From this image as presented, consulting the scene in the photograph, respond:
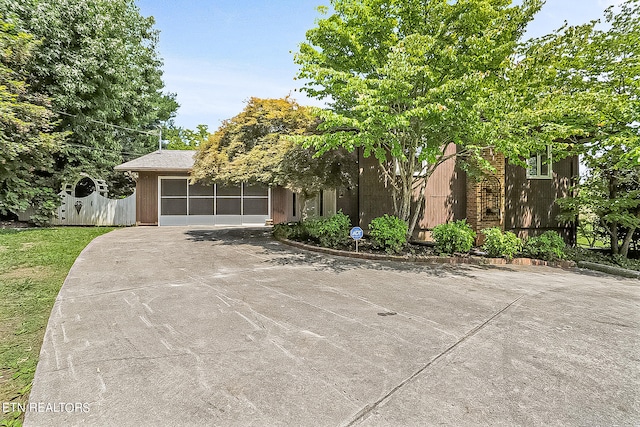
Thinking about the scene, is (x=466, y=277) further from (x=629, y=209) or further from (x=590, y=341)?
(x=629, y=209)

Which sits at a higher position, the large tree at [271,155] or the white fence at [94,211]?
the large tree at [271,155]

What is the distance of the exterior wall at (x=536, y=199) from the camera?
10.0m

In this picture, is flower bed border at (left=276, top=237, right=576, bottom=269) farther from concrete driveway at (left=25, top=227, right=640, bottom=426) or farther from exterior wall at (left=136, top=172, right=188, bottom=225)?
exterior wall at (left=136, top=172, right=188, bottom=225)

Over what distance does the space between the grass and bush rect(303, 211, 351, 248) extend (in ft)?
17.6

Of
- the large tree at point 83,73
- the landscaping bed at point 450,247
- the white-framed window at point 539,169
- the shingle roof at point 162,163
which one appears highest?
the large tree at point 83,73

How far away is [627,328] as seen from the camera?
3.69m

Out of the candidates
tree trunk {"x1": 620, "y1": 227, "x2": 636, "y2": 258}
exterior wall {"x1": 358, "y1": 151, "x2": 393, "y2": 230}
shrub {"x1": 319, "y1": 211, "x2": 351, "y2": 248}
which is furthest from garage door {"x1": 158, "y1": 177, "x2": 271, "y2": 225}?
tree trunk {"x1": 620, "y1": 227, "x2": 636, "y2": 258}

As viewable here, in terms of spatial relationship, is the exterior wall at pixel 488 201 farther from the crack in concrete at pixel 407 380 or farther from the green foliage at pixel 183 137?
the green foliage at pixel 183 137

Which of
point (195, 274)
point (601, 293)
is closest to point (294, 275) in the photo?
point (195, 274)

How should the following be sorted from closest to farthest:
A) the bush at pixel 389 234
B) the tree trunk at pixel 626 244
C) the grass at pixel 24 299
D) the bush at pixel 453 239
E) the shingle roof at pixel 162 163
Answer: the grass at pixel 24 299, the bush at pixel 453 239, the bush at pixel 389 234, the tree trunk at pixel 626 244, the shingle roof at pixel 162 163

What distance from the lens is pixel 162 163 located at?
14578 millimetres

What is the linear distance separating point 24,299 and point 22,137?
A: 33.5ft

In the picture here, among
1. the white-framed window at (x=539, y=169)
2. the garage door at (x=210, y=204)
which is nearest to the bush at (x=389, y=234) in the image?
the white-framed window at (x=539, y=169)

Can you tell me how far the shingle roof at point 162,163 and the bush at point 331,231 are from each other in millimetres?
7723
